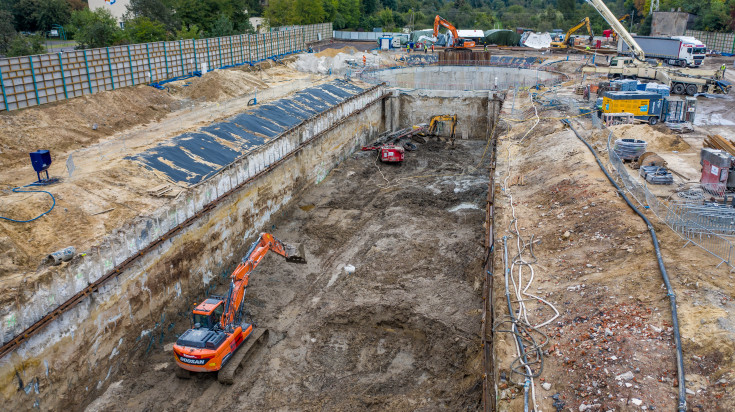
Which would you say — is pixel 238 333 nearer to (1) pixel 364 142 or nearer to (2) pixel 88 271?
(2) pixel 88 271

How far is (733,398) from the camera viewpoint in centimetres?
959

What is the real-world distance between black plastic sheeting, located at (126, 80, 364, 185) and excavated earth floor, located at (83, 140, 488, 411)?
407cm

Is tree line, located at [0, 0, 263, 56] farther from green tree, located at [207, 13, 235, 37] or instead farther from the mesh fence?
the mesh fence

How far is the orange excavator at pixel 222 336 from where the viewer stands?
46.6 ft

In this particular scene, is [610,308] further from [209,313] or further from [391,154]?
[391,154]

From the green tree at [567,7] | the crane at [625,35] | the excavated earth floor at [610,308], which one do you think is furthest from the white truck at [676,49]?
the green tree at [567,7]

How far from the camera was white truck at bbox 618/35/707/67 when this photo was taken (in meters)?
48.8

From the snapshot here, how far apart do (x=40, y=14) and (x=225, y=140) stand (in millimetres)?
41253

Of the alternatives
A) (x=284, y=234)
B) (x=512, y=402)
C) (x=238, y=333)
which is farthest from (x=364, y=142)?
(x=512, y=402)

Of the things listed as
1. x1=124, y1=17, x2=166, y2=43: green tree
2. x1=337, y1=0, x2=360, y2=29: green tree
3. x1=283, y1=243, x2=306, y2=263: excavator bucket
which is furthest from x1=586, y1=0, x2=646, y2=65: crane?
x1=283, y1=243, x2=306, y2=263: excavator bucket

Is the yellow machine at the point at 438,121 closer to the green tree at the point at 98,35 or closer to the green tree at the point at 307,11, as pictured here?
the green tree at the point at 98,35

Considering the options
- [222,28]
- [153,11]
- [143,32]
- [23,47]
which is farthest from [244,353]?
[153,11]

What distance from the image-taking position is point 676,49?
163 feet

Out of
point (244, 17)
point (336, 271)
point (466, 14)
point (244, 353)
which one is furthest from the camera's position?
point (466, 14)
